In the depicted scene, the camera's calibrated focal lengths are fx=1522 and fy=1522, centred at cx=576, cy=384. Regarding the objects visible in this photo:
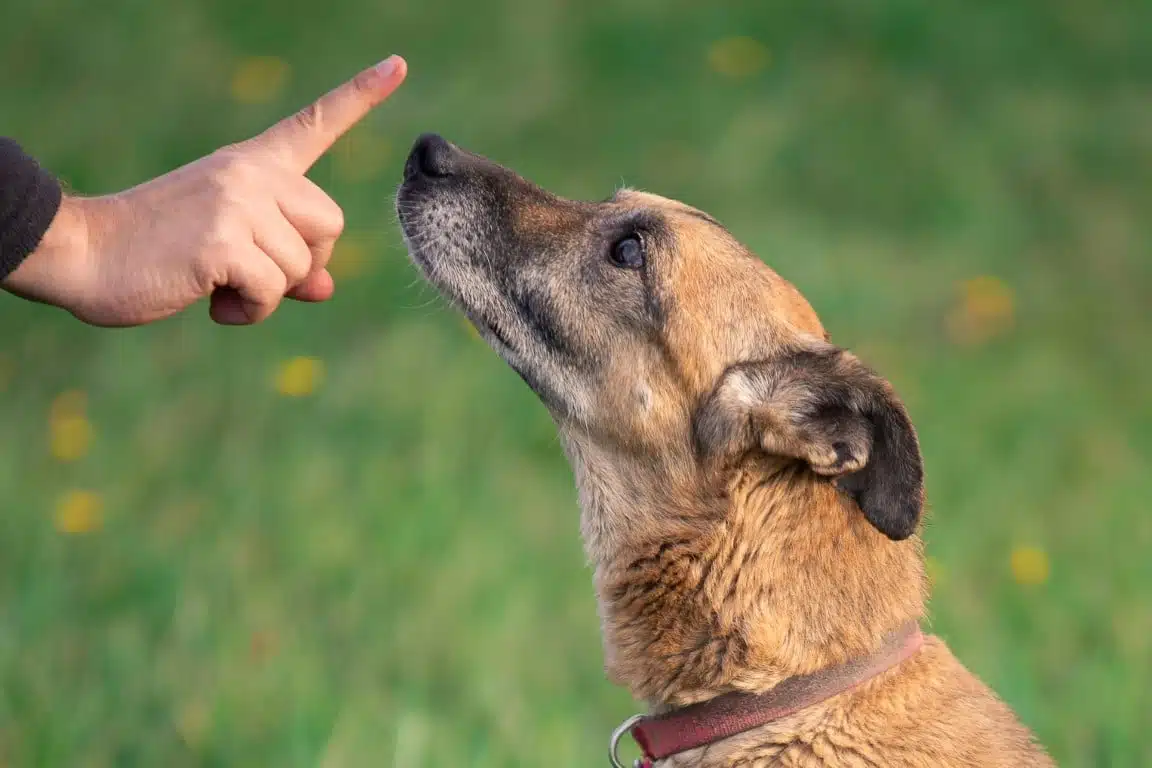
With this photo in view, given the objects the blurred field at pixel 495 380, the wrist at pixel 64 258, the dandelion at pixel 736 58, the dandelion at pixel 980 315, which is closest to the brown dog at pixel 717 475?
the blurred field at pixel 495 380

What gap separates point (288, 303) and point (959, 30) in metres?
6.21

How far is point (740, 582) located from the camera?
354 centimetres

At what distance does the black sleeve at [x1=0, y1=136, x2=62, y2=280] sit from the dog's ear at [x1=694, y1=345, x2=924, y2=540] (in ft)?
5.41

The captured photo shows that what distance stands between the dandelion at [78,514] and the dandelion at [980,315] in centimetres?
472

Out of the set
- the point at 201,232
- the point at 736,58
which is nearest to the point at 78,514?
the point at 201,232

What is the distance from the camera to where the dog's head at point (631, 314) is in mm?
3736

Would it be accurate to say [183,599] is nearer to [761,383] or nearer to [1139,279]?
[761,383]

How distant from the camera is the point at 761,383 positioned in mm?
3768

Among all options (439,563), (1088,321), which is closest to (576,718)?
(439,563)

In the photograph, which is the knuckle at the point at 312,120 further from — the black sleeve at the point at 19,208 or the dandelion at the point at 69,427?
the dandelion at the point at 69,427

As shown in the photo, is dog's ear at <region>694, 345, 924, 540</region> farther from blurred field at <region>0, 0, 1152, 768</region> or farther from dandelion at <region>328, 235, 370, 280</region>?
dandelion at <region>328, 235, 370, 280</region>

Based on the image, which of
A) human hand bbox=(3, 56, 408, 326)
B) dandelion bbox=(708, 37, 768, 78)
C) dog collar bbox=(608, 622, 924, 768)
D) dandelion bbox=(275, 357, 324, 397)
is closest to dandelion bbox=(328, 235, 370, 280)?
dandelion bbox=(275, 357, 324, 397)

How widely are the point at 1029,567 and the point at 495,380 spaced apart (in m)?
2.43

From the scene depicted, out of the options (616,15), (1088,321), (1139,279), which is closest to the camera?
(1088,321)
